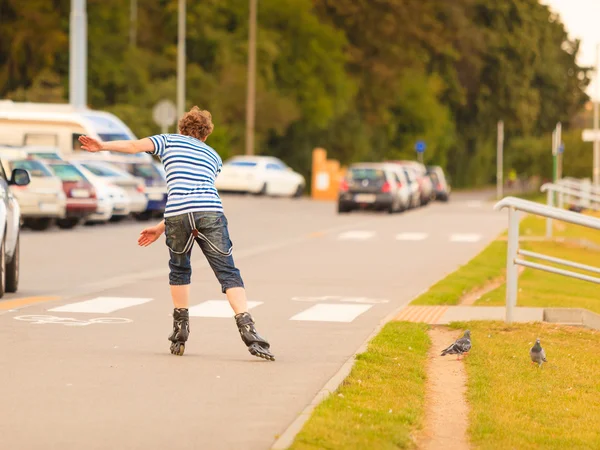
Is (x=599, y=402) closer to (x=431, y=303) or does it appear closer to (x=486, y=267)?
(x=431, y=303)

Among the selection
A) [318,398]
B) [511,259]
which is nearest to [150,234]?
[318,398]

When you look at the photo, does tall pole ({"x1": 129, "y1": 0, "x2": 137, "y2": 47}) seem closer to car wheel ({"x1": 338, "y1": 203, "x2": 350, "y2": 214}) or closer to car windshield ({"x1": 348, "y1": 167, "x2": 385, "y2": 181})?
car windshield ({"x1": 348, "y1": 167, "x2": 385, "y2": 181})

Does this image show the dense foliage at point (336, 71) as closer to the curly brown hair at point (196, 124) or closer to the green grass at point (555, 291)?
the green grass at point (555, 291)

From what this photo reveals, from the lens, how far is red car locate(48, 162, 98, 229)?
34.3 metres

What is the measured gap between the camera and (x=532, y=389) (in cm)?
1044

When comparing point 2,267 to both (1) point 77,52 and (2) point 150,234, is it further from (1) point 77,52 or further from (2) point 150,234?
(1) point 77,52

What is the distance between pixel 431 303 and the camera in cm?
1723

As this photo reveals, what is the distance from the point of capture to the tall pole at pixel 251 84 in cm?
6556

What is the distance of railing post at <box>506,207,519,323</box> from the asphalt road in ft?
4.09

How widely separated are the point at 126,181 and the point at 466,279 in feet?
60.6

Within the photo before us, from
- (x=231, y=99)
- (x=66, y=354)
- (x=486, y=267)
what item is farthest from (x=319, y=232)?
(x=231, y=99)

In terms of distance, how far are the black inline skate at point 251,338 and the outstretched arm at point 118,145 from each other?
1.37m

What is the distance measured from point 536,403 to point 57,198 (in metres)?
23.9

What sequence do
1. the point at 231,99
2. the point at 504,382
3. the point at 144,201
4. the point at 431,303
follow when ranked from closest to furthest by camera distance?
the point at 504,382 < the point at 431,303 < the point at 144,201 < the point at 231,99
